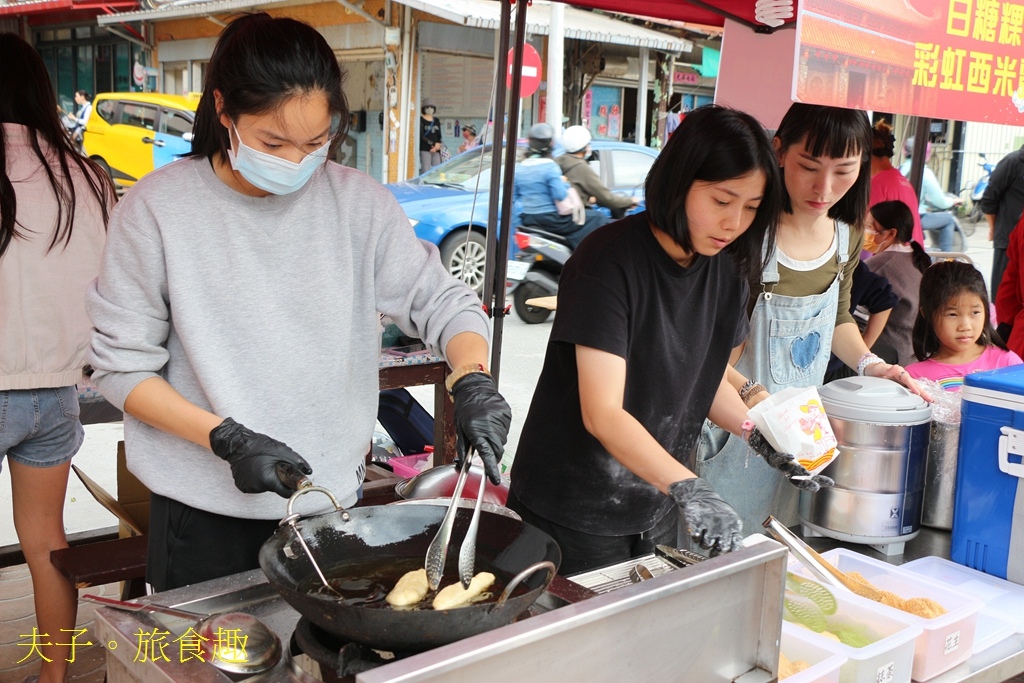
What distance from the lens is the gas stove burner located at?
106 cm

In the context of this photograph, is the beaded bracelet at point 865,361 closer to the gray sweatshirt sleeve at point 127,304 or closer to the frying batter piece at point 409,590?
the frying batter piece at point 409,590

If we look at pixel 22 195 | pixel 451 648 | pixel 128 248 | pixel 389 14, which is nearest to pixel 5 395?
pixel 22 195

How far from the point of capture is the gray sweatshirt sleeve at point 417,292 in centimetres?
154

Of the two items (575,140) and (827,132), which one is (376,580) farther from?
(575,140)

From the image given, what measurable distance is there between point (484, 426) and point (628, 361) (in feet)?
1.54

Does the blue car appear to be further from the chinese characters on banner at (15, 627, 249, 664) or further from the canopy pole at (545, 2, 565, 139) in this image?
the chinese characters on banner at (15, 627, 249, 664)

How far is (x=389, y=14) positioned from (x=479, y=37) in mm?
1331

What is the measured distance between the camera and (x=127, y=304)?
54.4 inches

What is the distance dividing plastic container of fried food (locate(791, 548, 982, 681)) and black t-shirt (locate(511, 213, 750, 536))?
340 mm

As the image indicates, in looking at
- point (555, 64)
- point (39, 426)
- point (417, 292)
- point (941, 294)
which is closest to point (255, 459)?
point (417, 292)

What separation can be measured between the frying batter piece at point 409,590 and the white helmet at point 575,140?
7789 millimetres

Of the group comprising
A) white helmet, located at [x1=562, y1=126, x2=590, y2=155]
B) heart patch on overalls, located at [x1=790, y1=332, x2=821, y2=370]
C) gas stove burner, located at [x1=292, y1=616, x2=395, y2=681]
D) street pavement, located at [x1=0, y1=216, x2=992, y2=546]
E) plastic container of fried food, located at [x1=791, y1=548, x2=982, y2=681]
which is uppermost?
white helmet, located at [x1=562, y1=126, x2=590, y2=155]

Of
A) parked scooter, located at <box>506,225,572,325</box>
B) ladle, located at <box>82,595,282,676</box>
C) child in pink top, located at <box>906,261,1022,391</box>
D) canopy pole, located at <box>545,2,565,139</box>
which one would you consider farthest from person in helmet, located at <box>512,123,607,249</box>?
ladle, located at <box>82,595,282,676</box>

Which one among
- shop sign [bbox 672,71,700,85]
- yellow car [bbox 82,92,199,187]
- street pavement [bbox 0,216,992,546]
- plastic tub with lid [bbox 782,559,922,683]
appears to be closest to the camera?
plastic tub with lid [bbox 782,559,922,683]
